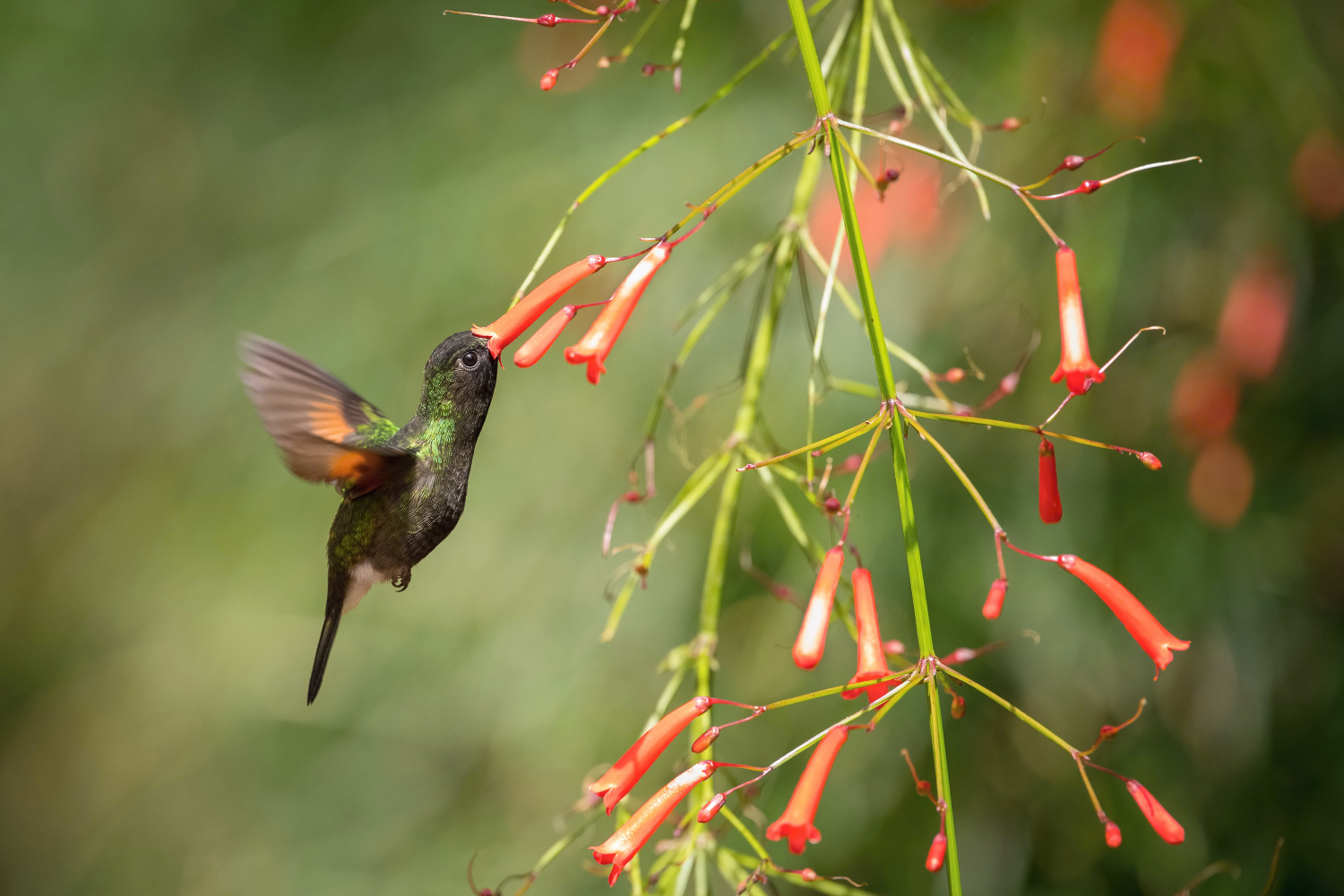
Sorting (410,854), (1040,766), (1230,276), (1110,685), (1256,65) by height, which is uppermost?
(1256,65)

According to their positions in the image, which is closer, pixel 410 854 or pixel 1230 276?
pixel 1230 276

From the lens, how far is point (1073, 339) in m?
0.91

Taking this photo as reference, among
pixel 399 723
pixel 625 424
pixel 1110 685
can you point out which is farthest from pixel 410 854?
pixel 1110 685

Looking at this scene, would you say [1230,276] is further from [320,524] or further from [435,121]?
[320,524]

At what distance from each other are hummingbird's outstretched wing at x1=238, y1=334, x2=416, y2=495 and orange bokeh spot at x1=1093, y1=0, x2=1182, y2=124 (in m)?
1.80

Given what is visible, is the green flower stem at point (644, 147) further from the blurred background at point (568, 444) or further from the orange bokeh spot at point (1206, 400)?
the orange bokeh spot at point (1206, 400)

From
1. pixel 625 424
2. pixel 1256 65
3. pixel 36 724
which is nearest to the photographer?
A: pixel 1256 65

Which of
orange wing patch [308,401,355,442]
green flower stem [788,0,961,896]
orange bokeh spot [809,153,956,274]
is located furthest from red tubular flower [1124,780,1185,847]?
orange bokeh spot [809,153,956,274]

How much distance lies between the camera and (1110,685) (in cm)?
222

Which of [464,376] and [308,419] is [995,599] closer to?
[464,376]

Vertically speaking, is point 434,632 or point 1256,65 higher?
point 1256,65

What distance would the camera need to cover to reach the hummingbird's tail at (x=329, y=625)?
1.05m

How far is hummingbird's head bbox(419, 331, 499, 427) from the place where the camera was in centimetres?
98

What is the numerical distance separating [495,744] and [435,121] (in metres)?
2.19
